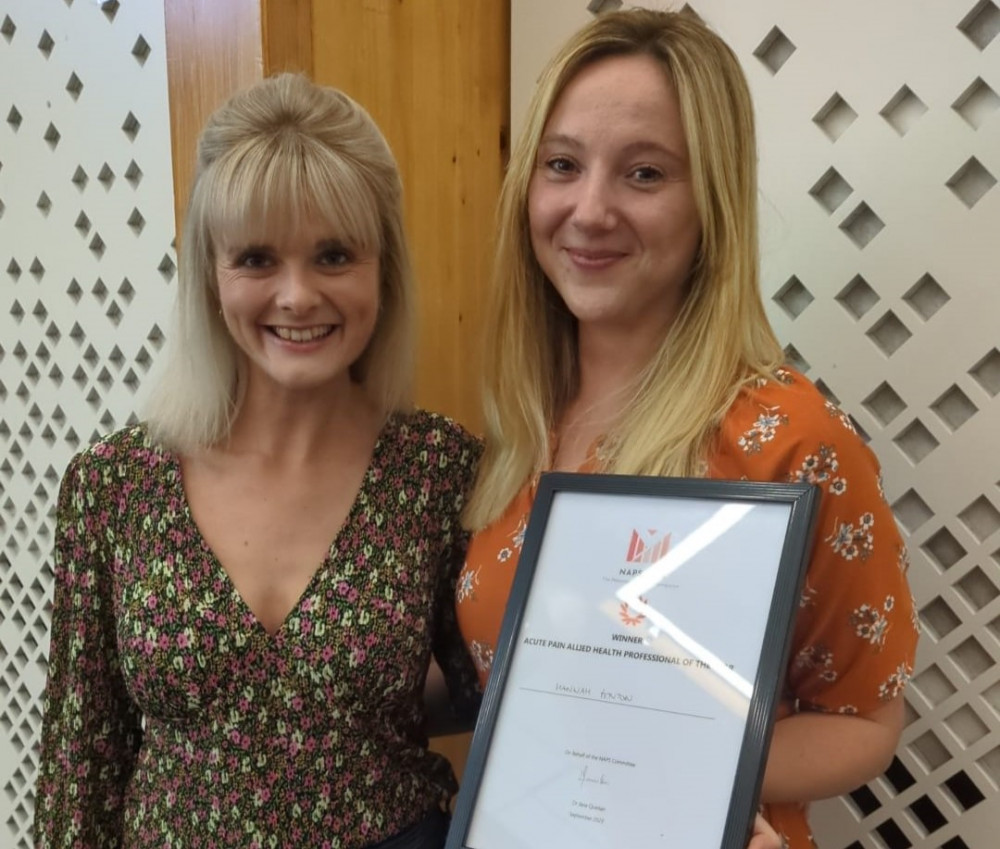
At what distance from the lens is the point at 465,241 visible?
180 cm

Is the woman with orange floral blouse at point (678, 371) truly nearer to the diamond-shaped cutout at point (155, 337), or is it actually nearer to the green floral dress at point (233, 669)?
the green floral dress at point (233, 669)

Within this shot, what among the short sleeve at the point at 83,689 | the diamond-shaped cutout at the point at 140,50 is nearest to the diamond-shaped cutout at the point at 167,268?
the diamond-shaped cutout at the point at 140,50

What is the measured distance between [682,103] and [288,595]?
0.76 metres

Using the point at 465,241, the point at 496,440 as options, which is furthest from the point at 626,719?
the point at 465,241

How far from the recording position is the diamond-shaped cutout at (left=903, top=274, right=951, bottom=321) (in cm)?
137

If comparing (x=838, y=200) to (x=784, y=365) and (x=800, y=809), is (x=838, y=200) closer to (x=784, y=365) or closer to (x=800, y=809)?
(x=784, y=365)

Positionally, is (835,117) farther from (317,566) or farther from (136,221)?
(136,221)

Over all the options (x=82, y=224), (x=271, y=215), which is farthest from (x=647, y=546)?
(x=82, y=224)

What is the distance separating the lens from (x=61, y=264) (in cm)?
239

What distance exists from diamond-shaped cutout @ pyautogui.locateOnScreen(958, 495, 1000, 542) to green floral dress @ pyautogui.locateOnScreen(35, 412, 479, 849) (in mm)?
702

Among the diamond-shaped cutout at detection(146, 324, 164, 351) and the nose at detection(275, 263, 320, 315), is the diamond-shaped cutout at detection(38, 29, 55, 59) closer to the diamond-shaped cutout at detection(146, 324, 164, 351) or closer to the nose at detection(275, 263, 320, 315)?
the diamond-shaped cutout at detection(146, 324, 164, 351)

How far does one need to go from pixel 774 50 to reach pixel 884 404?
0.57m

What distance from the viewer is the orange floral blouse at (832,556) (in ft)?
3.29
